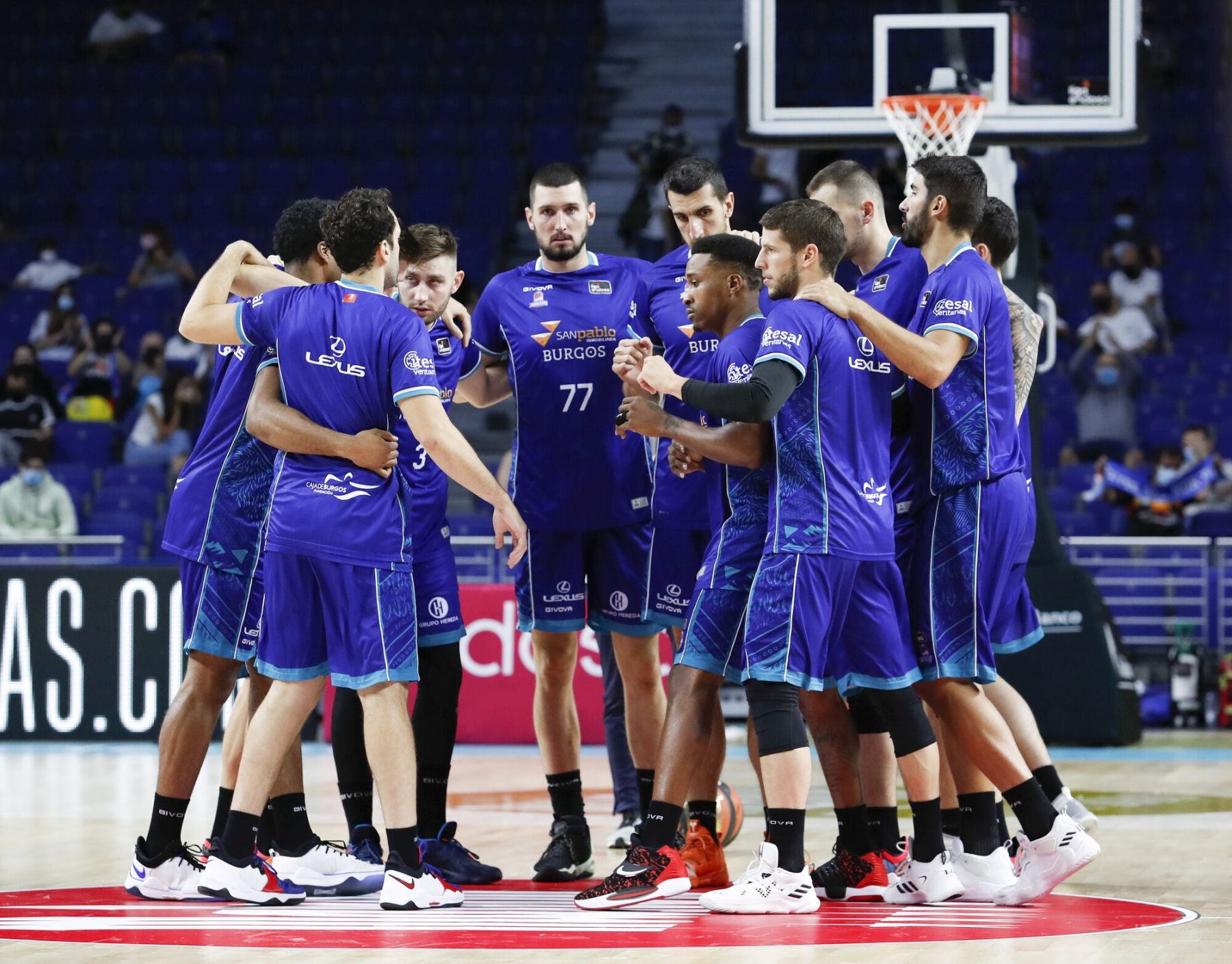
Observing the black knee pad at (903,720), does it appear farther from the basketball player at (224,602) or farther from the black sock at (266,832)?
the black sock at (266,832)

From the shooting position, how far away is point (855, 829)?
19.6 feet

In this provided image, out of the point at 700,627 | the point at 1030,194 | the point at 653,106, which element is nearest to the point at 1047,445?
the point at 1030,194

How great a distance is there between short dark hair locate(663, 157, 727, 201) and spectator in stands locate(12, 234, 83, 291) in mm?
13518

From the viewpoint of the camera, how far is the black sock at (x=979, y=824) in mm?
5926

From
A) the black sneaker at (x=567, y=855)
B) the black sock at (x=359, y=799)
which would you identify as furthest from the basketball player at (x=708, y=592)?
the black sock at (x=359, y=799)

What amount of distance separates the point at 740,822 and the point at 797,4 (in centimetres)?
1595

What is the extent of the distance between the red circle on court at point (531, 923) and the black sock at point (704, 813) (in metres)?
0.37

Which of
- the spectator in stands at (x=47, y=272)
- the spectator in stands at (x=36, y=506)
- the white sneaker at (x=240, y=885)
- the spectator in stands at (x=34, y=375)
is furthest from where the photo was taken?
the spectator in stands at (x=47, y=272)

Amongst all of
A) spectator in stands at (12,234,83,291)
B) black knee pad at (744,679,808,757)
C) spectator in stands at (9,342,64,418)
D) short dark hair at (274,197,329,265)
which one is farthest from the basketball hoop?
spectator in stands at (12,234,83,291)

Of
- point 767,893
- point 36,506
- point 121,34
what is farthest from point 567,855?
point 121,34

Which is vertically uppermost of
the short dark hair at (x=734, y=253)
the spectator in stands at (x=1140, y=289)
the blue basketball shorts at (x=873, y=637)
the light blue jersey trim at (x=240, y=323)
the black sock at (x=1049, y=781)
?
the spectator in stands at (x=1140, y=289)

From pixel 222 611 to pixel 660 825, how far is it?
1.68m

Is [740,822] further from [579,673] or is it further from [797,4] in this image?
[797,4]

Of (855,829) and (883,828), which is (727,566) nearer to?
(855,829)
